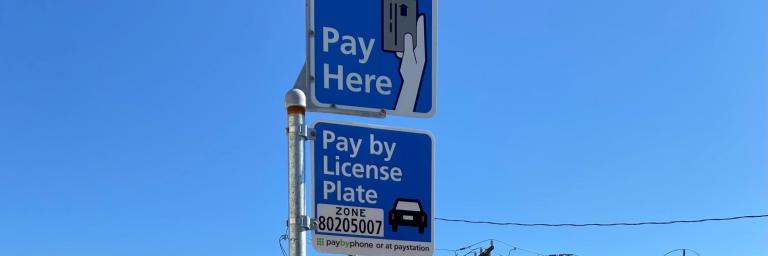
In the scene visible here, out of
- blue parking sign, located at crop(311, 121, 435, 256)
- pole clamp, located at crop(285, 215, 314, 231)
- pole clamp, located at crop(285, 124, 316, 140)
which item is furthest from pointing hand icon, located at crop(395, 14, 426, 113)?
pole clamp, located at crop(285, 215, 314, 231)

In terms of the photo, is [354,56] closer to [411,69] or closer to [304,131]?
[411,69]

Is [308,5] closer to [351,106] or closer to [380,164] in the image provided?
[351,106]

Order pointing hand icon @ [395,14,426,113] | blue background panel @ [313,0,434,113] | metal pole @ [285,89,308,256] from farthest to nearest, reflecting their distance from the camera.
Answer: pointing hand icon @ [395,14,426,113]
blue background panel @ [313,0,434,113]
metal pole @ [285,89,308,256]

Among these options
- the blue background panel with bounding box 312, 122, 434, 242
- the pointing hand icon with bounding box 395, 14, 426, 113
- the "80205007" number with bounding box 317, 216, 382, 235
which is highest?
the pointing hand icon with bounding box 395, 14, 426, 113

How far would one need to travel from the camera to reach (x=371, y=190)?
9.29ft

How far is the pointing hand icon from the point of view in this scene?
2.98m

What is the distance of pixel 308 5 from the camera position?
2898 millimetres

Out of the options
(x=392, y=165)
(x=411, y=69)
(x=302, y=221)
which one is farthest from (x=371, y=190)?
(x=411, y=69)

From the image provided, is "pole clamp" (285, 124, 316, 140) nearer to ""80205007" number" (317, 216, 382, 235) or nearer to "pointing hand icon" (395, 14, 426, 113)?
""80205007" number" (317, 216, 382, 235)

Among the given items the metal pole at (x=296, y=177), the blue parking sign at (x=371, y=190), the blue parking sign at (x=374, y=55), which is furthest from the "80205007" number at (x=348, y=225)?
the blue parking sign at (x=374, y=55)

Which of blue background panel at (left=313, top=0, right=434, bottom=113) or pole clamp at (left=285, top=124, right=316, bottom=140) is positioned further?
blue background panel at (left=313, top=0, right=434, bottom=113)

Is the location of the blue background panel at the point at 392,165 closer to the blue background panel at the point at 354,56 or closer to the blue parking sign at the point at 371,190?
the blue parking sign at the point at 371,190

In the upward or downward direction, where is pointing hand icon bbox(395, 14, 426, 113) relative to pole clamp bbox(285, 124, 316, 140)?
upward

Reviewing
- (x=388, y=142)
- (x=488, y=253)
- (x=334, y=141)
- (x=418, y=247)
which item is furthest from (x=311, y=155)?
(x=488, y=253)
